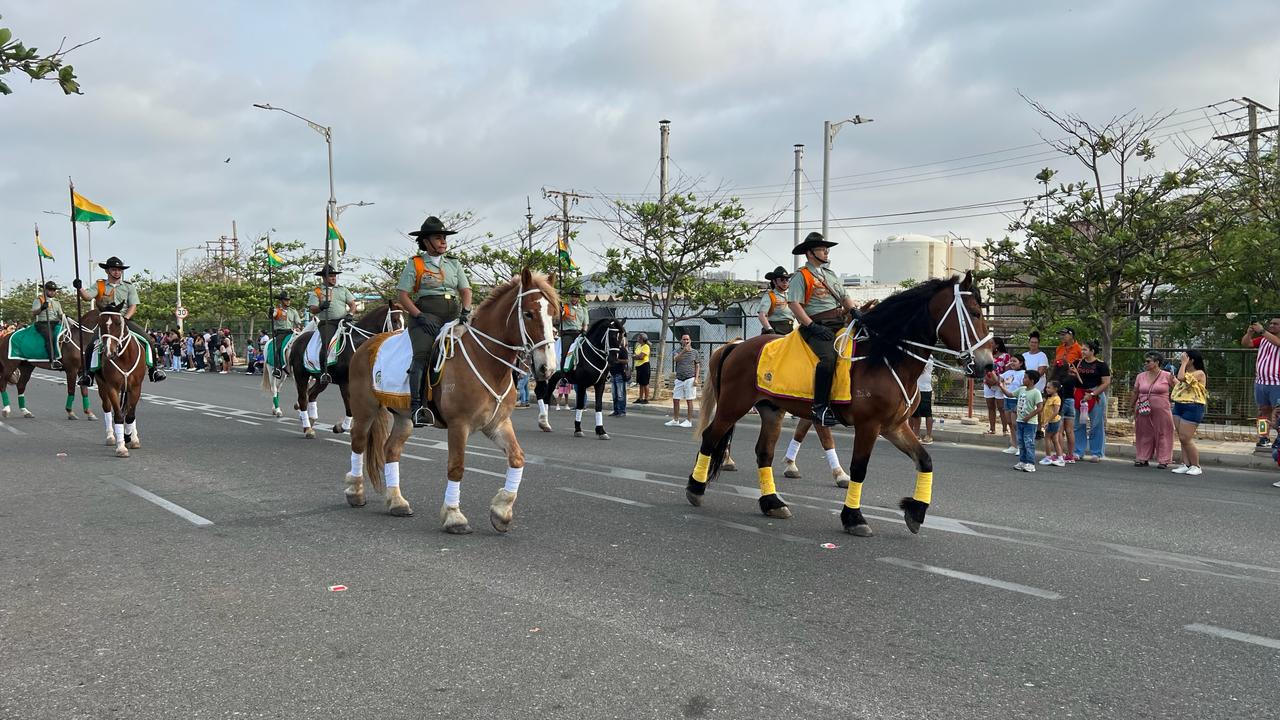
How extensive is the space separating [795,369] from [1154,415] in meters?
7.71

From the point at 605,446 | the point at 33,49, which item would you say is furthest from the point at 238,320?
the point at 33,49

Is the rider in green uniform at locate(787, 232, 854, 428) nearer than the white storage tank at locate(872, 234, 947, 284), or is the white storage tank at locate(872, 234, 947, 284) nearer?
the rider in green uniform at locate(787, 232, 854, 428)

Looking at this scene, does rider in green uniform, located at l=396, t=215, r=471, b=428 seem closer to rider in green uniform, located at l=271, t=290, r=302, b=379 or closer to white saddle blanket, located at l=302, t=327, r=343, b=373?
white saddle blanket, located at l=302, t=327, r=343, b=373

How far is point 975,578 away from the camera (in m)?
6.19

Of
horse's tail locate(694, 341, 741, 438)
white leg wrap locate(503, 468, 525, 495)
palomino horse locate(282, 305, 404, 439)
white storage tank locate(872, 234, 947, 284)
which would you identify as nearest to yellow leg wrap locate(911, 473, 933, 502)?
horse's tail locate(694, 341, 741, 438)

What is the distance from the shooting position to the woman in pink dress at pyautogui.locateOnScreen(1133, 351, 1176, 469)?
42.4 ft

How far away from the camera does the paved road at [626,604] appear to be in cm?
413

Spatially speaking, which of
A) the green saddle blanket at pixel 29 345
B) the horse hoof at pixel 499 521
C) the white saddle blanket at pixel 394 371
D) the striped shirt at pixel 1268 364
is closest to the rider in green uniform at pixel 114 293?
the green saddle blanket at pixel 29 345

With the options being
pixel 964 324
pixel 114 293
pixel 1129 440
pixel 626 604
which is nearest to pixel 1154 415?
pixel 1129 440

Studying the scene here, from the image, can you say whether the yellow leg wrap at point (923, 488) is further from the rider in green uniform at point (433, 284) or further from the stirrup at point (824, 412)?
the rider in green uniform at point (433, 284)

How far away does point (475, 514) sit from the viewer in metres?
8.30

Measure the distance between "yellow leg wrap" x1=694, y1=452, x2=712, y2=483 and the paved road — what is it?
32cm

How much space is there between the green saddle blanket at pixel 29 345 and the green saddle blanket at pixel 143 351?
5.56 metres

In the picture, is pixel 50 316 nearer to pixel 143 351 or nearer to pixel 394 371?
pixel 143 351
